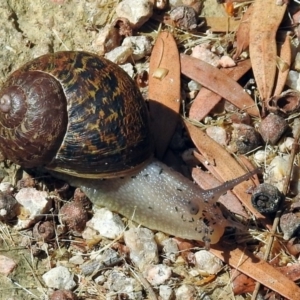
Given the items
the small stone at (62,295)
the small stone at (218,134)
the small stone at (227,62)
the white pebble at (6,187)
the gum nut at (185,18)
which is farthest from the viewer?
the gum nut at (185,18)

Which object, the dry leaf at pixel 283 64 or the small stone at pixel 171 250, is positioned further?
the dry leaf at pixel 283 64

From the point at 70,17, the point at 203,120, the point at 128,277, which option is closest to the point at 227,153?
the point at 203,120

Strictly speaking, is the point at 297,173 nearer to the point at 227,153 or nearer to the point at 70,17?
the point at 227,153

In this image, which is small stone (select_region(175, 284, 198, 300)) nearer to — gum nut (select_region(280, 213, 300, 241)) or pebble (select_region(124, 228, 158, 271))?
pebble (select_region(124, 228, 158, 271))

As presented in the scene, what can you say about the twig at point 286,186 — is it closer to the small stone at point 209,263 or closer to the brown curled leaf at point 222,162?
the brown curled leaf at point 222,162

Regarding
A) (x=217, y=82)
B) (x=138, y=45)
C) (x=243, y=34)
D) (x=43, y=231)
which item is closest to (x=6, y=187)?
(x=43, y=231)

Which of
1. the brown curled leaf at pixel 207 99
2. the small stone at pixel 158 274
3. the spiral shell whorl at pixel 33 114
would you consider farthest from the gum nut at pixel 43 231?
the brown curled leaf at pixel 207 99

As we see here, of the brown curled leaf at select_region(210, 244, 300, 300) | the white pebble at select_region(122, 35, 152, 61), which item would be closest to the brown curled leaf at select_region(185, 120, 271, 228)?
the brown curled leaf at select_region(210, 244, 300, 300)
